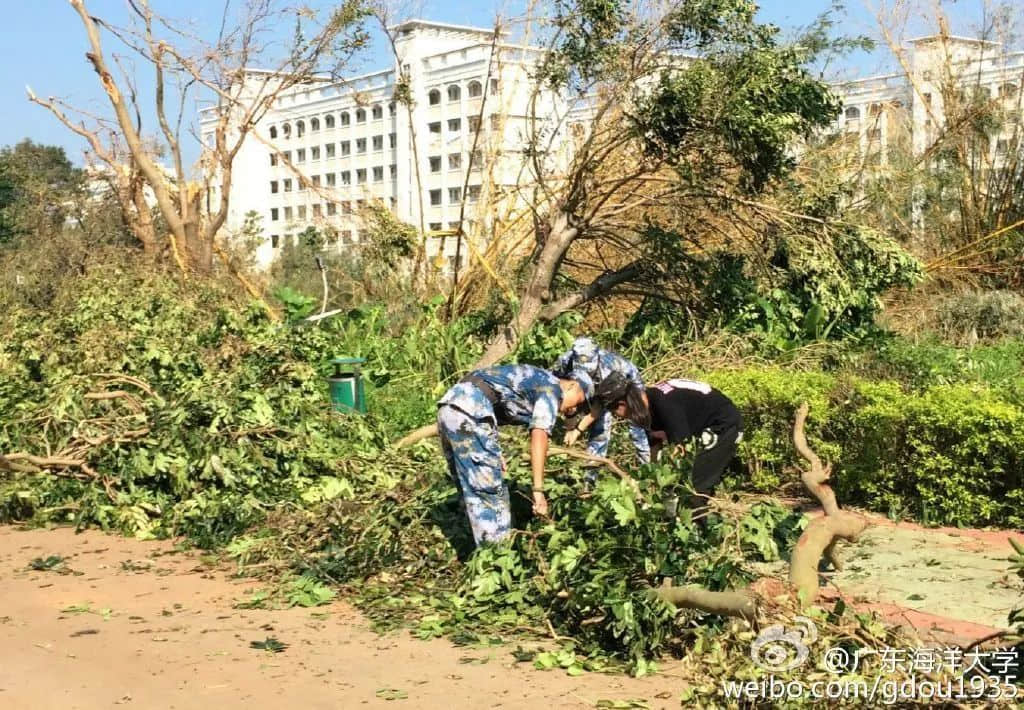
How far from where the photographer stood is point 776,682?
4.23m

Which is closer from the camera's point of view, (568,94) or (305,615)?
(305,615)

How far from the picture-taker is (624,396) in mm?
6668

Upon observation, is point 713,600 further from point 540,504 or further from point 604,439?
point 604,439

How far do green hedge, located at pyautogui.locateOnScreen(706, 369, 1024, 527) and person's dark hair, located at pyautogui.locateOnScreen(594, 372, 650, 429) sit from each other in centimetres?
256

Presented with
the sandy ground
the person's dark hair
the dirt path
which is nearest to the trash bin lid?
the sandy ground

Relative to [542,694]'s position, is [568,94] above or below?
above

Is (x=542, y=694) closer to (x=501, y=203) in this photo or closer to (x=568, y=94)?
(x=568, y=94)

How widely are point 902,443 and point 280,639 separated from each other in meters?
4.75

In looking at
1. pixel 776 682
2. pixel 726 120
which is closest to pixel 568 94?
pixel 726 120

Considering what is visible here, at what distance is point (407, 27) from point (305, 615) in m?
12.8

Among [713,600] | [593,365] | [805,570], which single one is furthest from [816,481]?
[593,365]

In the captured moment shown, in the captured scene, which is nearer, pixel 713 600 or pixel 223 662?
pixel 713 600

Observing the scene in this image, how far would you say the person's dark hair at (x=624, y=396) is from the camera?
21.6 ft

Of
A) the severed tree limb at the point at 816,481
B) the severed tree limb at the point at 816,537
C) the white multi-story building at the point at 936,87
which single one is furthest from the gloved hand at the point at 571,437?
the white multi-story building at the point at 936,87
